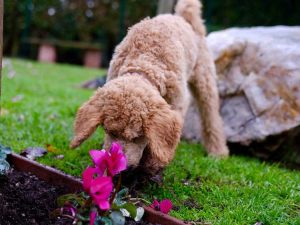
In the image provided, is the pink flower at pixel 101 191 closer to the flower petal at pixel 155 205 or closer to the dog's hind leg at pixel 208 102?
the flower petal at pixel 155 205

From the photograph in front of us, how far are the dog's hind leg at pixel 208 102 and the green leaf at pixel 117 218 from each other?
2.44 metres

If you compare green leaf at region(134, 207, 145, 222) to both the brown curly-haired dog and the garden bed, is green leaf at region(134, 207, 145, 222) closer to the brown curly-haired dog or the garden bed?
the garden bed

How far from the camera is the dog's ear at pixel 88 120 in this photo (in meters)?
2.98

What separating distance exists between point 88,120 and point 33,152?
81 centimetres

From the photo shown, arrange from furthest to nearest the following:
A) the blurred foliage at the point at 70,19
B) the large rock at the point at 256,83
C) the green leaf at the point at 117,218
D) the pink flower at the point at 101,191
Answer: the blurred foliage at the point at 70,19, the large rock at the point at 256,83, the green leaf at the point at 117,218, the pink flower at the point at 101,191

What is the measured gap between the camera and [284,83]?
453 centimetres

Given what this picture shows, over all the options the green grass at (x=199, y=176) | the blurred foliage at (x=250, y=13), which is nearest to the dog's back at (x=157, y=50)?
the green grass at (x=199, y=176)

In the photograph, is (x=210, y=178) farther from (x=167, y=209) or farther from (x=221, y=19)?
(x=221, y=19)

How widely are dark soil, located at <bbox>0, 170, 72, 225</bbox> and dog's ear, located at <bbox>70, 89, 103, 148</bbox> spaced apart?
356mm

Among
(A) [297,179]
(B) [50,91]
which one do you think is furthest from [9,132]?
(B) [50,91]

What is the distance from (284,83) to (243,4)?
652 cm

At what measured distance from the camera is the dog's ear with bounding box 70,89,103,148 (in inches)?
117

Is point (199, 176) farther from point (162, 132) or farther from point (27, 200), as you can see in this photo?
point (27, 200)

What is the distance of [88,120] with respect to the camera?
3.02 metres
